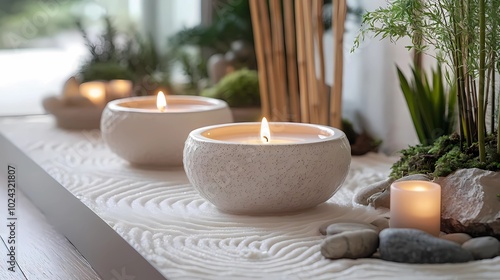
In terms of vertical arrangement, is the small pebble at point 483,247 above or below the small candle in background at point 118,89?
below

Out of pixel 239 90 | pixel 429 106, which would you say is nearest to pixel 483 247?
pixel 429 106

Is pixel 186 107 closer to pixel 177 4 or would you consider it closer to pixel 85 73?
pixel 85 73

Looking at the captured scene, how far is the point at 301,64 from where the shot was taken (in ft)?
6.61

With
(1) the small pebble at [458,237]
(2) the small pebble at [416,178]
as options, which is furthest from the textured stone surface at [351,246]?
(2) the small pebble at [416,178]

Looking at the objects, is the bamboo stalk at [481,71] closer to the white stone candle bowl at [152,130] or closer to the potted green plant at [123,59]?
the white stone candle bowl at [152,130]

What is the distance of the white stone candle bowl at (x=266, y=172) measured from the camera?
1358 mm

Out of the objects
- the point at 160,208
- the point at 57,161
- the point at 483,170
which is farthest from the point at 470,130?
the point at 57,161

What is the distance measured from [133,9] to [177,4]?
0.17 metres

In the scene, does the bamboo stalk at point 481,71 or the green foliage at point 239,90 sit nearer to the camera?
the bamboo stalk at point 481,71

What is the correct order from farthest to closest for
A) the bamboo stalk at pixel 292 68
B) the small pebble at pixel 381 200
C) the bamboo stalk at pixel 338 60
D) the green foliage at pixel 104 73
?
the green foliage at pixel 104 73 → the bamboo stalk at pixel 292 68 → the bamboo stalk at pixel 338 60 → the small pebble at pixel 381 200

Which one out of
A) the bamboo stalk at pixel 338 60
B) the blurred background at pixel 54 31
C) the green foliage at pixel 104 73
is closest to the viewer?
the bamboo stalk at pixel 338 60

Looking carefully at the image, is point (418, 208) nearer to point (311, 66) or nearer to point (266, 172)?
point (266, 172)

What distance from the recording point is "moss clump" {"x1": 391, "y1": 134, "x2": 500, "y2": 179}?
1.41m

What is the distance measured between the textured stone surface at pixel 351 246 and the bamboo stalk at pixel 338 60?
811 millimetres
